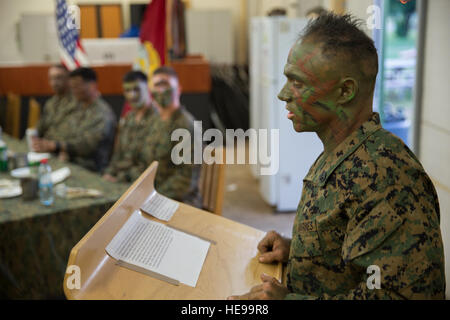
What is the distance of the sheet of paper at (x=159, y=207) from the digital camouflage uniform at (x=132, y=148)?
4.64ft

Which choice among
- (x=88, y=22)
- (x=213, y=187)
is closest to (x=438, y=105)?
(x=213, y=187)

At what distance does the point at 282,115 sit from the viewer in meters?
3.94

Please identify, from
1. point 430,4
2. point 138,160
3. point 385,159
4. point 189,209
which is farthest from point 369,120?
point 138,160

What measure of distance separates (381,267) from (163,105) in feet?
6.88

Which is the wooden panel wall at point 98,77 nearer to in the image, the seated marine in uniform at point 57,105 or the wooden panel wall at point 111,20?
the seated marine in uniform at point 57,105

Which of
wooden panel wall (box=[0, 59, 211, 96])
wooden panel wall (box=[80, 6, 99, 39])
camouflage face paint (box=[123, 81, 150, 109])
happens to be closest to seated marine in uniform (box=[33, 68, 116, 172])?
camouflage face paint (box=[123, 81, 150, 109])

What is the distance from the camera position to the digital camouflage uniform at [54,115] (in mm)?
4051

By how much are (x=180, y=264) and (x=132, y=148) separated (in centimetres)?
200

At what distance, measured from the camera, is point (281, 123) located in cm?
398

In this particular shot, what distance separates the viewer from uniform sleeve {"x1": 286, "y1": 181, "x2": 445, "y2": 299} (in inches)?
31.8

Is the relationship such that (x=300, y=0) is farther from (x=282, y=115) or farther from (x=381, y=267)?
(x=381, y=267)

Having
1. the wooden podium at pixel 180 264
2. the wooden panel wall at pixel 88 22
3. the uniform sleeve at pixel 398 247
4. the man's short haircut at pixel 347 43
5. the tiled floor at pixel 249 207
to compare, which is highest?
the wooden panel wall at pixel 88 22

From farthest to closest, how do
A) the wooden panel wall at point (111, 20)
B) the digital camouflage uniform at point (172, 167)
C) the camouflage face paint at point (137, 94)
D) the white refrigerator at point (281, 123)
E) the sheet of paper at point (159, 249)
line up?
1. the wooden panel wall at point (111, 20)
2. the white refrigerator at point (281, 123)
3. the camouflage face paint at point (137, 94)
4. the digital camouflage uniform at point (172, 167)
5. the sheet of paper at point (159, 249)

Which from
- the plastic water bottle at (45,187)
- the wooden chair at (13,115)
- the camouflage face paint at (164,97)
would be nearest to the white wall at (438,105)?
the camouflage face paint at (164,97)
